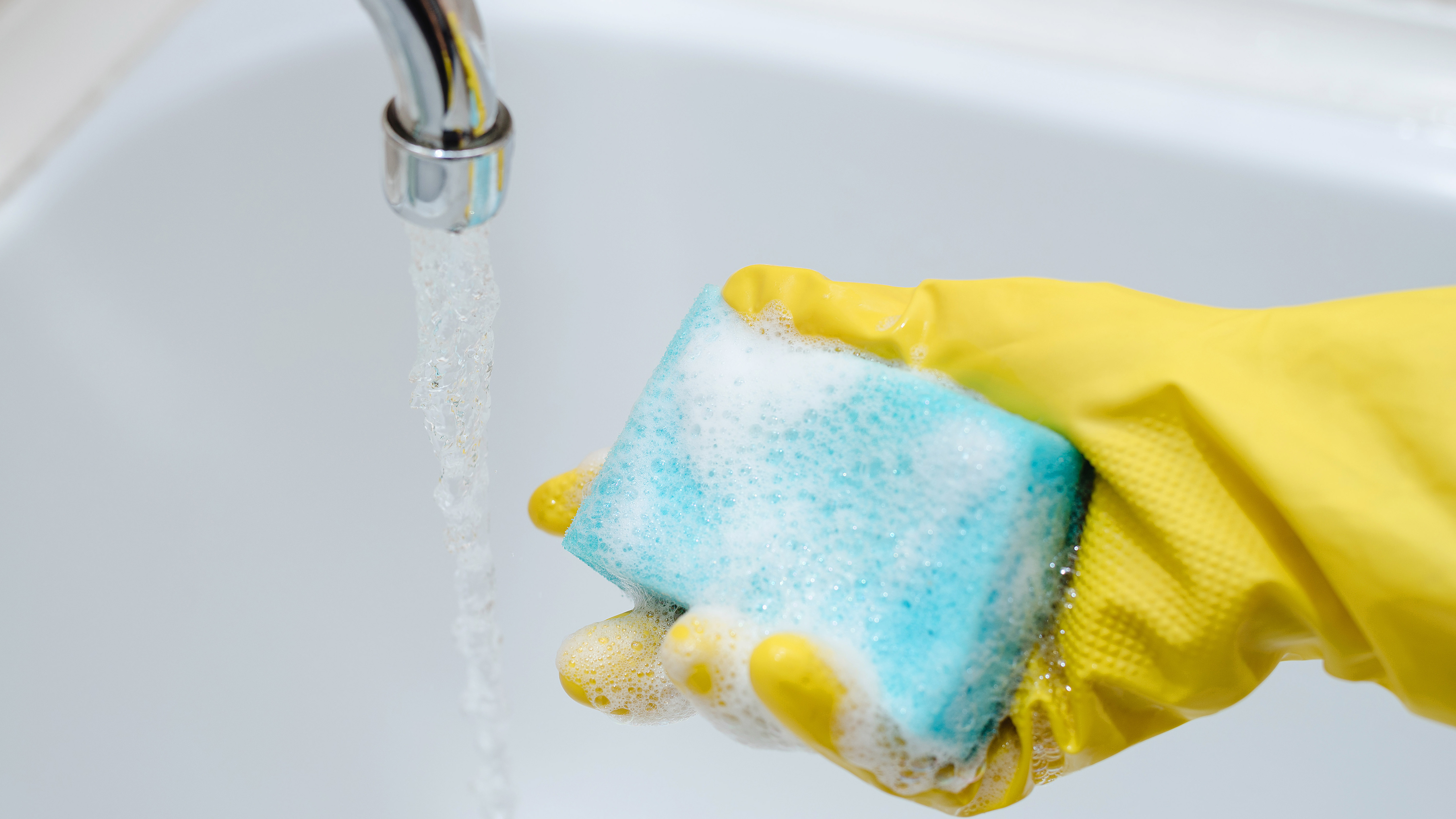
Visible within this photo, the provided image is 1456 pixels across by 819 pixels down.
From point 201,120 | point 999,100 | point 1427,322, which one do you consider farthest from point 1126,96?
point 201,120

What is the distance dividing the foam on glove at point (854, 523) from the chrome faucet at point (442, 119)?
0.16 metres

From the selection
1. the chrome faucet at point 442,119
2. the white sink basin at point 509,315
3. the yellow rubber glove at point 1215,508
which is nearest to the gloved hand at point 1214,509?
the yellow rubber glove at point 1215,508

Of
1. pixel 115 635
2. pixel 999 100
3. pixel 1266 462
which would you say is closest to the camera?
pixel 1266 462

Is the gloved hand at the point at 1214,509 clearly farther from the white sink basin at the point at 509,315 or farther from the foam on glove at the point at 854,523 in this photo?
the white sink basin at the point at 509,315

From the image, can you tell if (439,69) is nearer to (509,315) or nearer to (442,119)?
(442,119)

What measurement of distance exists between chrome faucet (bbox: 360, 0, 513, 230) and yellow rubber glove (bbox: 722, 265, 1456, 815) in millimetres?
217

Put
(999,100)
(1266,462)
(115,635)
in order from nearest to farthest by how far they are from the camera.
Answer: (1266,462) < (115,635) < (999,100)

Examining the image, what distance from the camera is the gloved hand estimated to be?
0.42 metres

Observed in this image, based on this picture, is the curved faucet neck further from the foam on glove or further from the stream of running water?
the foam on glove

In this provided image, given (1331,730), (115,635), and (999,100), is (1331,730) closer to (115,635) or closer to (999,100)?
(999,100)

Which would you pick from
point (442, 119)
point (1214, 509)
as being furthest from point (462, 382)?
point (1214, 509)

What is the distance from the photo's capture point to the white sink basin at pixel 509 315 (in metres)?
0.77

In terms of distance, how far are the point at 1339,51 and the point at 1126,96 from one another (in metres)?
0.19

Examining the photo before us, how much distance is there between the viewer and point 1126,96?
87 cm
